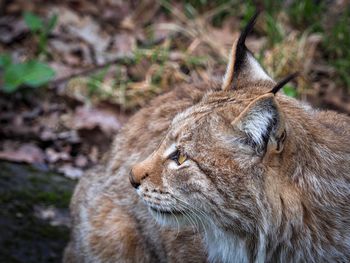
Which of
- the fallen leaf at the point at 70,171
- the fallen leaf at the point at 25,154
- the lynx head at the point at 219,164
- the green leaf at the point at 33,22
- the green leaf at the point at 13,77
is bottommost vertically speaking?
the fallen leaf at the point at 70,171

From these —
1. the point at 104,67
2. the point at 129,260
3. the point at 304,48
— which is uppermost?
the point at 304,48

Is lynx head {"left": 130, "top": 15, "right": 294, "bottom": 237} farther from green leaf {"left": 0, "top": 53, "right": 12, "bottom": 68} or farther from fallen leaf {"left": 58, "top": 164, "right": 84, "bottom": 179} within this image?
green leaf {"left": 0, "top": 53, "right": 12, "bottom": 68}

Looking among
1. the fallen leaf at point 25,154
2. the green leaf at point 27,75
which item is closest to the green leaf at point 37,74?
the green leaf at point 27,75

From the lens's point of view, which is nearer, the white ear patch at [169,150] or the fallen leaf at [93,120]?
the white ear patch at [169,150]

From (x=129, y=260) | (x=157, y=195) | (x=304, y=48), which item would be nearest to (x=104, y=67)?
(x=304, y=48)

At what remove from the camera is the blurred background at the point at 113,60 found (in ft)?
22.8

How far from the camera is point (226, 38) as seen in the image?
812cm

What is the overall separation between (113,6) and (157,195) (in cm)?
532

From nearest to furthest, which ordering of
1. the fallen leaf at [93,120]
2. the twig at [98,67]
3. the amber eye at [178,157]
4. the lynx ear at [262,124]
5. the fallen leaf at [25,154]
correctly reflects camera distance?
the lynx ear at [262,124] < the amber eye at [178,157] < the fallen leaf at [25,154] < the fallen leaf at [93,120] < the twig at [98,67]

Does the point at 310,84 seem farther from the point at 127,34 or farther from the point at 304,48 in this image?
the point at 127,34

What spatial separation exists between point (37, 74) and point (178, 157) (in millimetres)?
3473

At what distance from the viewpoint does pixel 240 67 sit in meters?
4.12

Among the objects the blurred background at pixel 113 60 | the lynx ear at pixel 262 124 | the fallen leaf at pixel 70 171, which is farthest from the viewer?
the blurred background at pixel 113 60

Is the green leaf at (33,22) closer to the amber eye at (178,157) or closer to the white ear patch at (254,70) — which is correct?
the white ear patch at (254,70)
